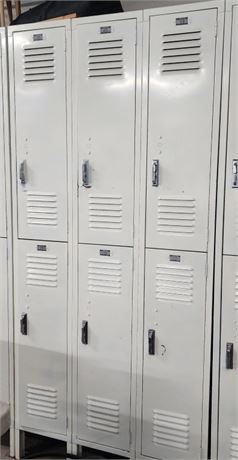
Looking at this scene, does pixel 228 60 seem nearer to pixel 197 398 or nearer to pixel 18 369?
pixel 197 398

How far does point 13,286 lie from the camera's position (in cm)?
236

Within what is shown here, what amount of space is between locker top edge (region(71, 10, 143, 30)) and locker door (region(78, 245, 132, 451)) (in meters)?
1.18

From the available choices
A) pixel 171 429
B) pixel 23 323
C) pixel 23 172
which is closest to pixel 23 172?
pixel 23 172

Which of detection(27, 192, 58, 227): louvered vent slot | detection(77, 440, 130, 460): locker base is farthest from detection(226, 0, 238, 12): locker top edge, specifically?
detection(77, 440, 130, 460): locker base

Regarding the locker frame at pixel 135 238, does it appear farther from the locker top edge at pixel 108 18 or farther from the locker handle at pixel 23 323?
the locker handle at pixel 23 323

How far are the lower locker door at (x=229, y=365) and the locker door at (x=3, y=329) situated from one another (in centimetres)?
127

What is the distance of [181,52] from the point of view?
1901mm

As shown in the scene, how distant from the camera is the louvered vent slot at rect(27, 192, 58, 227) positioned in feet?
7.30

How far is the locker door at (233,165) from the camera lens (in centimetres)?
183

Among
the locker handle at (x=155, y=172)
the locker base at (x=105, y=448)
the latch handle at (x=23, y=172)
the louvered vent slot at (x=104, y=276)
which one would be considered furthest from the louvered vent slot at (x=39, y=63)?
the locker base at (x=105, y=448)

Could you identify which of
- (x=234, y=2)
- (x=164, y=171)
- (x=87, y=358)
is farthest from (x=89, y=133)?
(x=87, y=358)

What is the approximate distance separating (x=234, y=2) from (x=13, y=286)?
1.89 m

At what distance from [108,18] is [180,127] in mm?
689

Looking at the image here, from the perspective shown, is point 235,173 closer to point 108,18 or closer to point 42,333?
point 108,18
